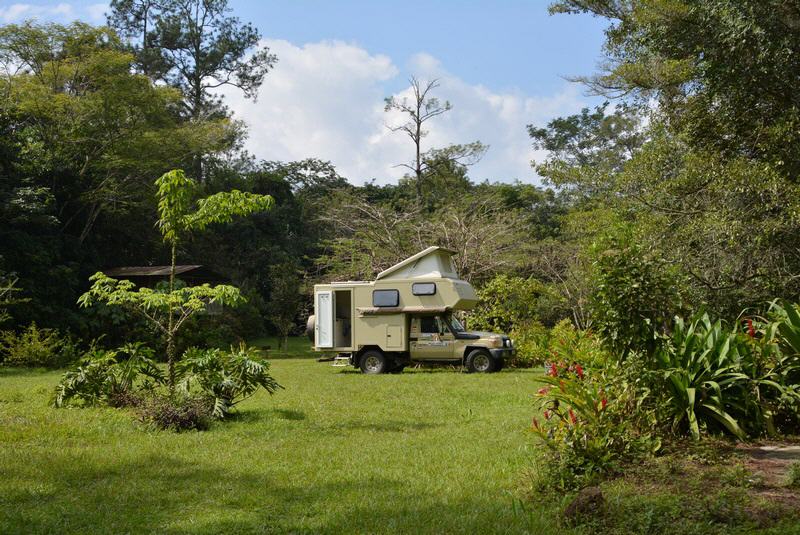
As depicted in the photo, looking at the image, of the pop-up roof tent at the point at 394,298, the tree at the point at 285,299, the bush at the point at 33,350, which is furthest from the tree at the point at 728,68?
the tree at the point at 285,299

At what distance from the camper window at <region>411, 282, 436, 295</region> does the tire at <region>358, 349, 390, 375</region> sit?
1.94 m

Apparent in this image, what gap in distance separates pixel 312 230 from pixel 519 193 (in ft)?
37.4

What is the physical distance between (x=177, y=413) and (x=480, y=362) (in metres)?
10.2

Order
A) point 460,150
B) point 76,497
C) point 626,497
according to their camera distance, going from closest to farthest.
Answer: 1. point 626,497
2. point 76,497
3. point 460,150

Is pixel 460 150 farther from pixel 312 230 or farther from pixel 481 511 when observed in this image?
pixel 481 511

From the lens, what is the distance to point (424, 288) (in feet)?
60.3

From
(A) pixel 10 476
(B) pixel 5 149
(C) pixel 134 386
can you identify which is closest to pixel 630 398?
(A) pixel 10 476

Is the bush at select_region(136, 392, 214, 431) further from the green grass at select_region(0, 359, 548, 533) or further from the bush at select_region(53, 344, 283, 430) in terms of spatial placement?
the green grass at select_region(0, 359, 548, 533)

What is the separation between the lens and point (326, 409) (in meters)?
11.3

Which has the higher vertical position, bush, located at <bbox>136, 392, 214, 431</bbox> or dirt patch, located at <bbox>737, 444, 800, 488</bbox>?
bush, located at <bbox>136, 392, 214, 431</bbox>

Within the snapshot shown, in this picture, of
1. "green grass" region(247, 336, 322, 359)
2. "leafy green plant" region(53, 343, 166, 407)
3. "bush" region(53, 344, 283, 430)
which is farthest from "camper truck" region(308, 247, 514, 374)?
"green grass" region(247, 336, 322, 359)

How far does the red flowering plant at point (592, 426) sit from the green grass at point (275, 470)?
1.51 ft

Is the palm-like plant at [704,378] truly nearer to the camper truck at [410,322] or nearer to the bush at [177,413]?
the bush at [177,413]

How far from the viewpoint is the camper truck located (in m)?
18.3
